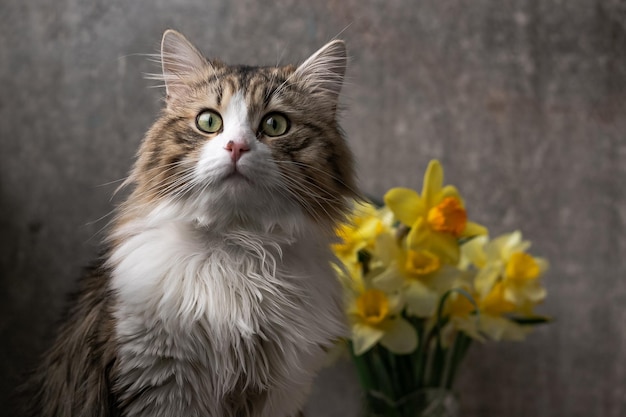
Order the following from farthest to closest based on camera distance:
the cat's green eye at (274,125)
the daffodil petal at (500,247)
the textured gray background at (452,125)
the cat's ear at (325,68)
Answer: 1. the textured gray background at (452,125)
2. the daffodil petal at (500,247)
3. the cat's ear at (325,68)
4. the cat's green eye at (274,125)

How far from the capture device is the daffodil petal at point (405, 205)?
4.46 ft

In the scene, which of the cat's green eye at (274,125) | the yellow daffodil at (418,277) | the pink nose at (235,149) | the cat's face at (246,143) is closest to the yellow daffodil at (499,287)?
the yellow daffodil at (418,277)

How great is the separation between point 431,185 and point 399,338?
350mm

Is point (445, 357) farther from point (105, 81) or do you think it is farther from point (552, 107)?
point (105, 81)

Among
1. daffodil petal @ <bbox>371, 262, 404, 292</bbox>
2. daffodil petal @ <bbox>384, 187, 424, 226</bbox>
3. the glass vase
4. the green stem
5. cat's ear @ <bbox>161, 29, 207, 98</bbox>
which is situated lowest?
the glass vase

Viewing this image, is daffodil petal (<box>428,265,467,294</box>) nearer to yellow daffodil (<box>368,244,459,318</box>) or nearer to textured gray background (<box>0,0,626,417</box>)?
yellow daffodil (<box>368,244,459,318</box>)

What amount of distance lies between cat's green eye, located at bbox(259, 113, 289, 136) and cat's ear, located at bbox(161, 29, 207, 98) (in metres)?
0.20

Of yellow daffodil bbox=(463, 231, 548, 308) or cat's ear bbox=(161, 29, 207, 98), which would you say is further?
yellow daffodil bbox=(463, 231, 548, 308)

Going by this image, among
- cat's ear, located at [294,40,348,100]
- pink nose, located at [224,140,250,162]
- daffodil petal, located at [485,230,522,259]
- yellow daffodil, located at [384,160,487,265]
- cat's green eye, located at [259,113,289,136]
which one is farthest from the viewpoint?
daffodil petal, located at [485,230,522,259]

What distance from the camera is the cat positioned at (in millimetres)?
979

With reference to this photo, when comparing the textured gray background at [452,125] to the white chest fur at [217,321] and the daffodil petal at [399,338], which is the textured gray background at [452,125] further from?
the white chest fur at [217,321]

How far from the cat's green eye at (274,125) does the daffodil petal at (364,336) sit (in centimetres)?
51

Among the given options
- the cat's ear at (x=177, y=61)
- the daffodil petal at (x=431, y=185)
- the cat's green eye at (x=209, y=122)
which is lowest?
the daffodil petal at (x=431, y=185)

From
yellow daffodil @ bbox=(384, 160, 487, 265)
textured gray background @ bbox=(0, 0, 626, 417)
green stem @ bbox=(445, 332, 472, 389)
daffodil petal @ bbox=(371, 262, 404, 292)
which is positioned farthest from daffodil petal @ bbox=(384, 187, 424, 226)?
textured gray background @ bbox=(0, 0, 626, 417)
